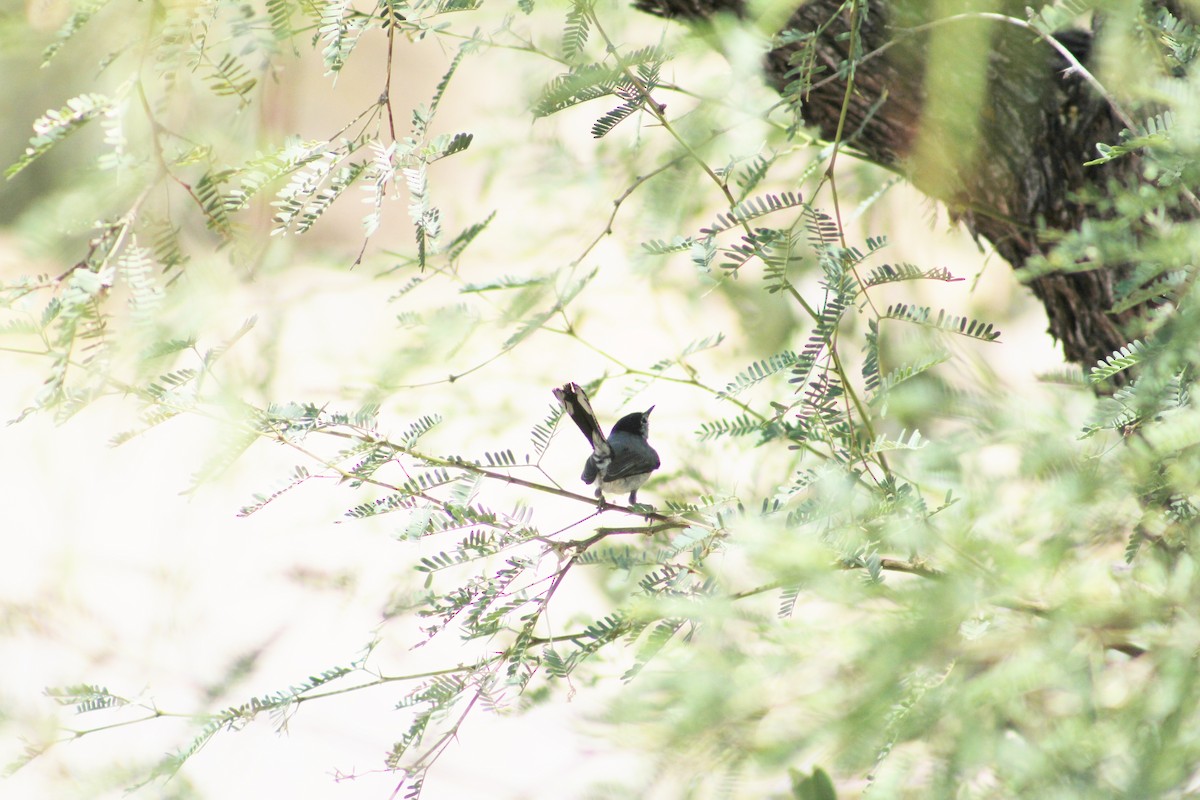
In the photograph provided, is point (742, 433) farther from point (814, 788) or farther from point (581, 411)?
point (814, 788)

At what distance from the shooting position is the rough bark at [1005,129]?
1243 mm

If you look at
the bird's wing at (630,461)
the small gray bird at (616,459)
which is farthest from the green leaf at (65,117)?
the bird's wing at (630,461)

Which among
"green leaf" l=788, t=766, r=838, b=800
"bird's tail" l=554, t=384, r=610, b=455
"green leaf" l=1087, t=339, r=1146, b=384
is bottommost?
"green leaf" l=788, t=766, r=838, b=800

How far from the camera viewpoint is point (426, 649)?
2.36 m

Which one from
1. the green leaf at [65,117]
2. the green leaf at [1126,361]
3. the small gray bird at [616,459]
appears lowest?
the small gray bird at [616,459]

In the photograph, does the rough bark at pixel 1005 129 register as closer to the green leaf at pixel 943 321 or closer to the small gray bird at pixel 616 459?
the green leaf at pixel 943 321

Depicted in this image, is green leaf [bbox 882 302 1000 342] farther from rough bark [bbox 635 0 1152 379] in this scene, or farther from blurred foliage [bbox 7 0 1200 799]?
rough bark [bbox 635 0 1152 379]

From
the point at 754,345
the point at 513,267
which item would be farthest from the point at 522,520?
the point at 513,267

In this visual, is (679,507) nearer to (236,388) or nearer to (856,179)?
(236,388)

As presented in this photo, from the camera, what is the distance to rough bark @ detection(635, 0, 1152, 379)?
124cm

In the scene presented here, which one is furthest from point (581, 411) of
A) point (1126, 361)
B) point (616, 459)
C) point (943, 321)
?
point (1126, 361)

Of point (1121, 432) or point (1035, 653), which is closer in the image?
point (1035, 653)

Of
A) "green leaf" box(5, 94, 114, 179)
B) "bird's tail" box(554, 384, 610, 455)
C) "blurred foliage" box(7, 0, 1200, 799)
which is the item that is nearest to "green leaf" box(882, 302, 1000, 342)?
"blurred foliage" box(7, 0, 1200, 799)

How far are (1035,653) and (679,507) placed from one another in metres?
0.44
